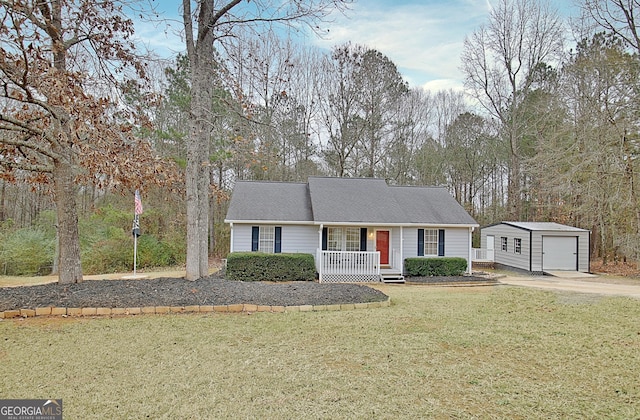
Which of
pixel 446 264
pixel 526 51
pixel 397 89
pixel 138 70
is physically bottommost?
pixel 446 264

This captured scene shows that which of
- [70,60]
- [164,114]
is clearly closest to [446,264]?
[70,60]

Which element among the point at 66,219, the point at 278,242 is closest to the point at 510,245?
the point at 278,242

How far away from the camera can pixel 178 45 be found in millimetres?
9289

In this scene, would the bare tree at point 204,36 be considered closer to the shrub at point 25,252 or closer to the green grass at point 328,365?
the green grass at point 328,365

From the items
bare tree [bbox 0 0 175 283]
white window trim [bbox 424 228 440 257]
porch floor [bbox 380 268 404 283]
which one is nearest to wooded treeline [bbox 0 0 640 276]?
white window trim [bbox 424 228 440 257]

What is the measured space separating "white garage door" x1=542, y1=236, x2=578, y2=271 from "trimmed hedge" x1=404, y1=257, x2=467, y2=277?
5.12m

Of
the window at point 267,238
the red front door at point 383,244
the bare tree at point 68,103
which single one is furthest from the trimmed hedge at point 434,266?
the bare tree at point 68,103

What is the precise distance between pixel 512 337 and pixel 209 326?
4587 millimetres

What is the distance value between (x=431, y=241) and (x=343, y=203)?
13.6ft

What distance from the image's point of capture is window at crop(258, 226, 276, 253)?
1484cm

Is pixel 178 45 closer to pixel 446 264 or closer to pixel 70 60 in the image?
pixel 70 60

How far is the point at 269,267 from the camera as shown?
1370 cm

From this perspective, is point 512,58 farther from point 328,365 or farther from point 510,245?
point 328,365

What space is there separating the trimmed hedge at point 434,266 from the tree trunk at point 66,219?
11444 millimetres
